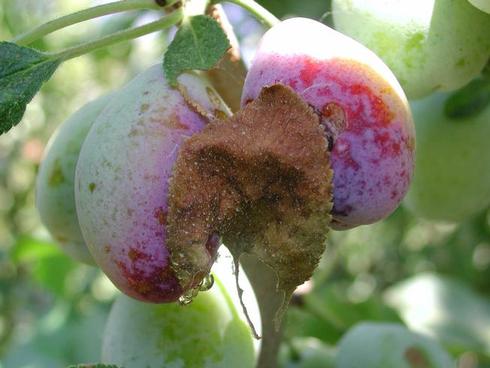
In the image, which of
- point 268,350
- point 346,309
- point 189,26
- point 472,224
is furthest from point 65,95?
point 189,26

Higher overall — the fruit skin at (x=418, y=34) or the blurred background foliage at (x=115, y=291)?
the fruit skin at (x=418, y=34)

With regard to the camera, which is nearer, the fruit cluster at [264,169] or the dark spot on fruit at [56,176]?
the fruit cluster at [264,169]

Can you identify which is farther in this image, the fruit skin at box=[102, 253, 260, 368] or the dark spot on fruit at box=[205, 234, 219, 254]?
the fruit skin at box=[102, 253, 260, 368]

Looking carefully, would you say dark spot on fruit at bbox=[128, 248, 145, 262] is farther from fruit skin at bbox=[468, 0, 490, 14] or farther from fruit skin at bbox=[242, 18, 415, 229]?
fruit skin at bbox=[468, 0, 490, 14]

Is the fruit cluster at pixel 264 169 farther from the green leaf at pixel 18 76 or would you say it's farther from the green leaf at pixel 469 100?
the green leaf at pixel 469 100

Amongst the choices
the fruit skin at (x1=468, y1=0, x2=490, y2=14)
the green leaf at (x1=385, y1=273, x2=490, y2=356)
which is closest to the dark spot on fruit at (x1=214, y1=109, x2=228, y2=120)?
the fruit skin at (x1=468, y1=0, x2=490, y2=14)

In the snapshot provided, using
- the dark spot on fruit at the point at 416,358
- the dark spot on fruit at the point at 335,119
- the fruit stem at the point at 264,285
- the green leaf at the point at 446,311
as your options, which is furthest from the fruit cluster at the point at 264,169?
the green leaf at the point at 446,311

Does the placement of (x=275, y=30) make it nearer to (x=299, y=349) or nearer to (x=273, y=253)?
(x=273, y=253)
